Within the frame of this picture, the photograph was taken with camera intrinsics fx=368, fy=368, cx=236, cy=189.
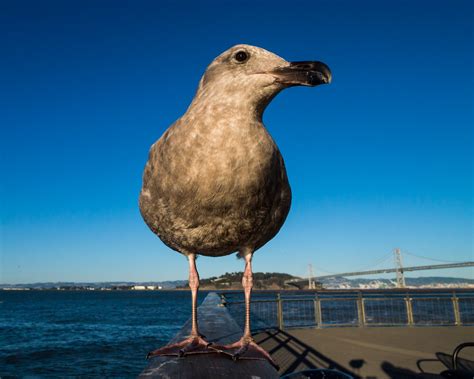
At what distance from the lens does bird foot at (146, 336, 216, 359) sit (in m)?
2.32

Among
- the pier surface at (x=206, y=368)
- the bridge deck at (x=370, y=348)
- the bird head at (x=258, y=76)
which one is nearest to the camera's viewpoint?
the pier surface at (x=206, y=368)

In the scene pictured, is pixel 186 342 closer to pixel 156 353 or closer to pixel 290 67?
pixel 156 353

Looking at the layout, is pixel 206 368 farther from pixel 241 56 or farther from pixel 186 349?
pixel 241 56

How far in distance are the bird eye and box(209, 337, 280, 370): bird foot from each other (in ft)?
6.08

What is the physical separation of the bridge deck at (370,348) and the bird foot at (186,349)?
440 centimetres

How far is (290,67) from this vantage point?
2246 mm

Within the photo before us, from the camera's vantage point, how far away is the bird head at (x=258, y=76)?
2168 millimetres

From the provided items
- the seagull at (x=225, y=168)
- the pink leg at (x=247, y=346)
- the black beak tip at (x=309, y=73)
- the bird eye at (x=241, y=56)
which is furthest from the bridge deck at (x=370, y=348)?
the bird eye at (x=241, y=56)

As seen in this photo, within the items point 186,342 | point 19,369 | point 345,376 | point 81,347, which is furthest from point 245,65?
point 81,347

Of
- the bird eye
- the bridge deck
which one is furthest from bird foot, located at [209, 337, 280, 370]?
the bridge deck

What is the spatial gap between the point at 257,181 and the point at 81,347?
94.6ft

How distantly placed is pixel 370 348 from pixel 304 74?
394 inches

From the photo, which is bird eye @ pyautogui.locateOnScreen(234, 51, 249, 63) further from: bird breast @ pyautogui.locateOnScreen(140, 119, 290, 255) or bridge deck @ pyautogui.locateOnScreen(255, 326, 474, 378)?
bridge deck @ pyautogui.locateOnScreen(255, 326, 474, 378)

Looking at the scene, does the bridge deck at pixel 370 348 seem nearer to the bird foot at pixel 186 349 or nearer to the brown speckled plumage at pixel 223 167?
the bird foot at pixel 186 349
